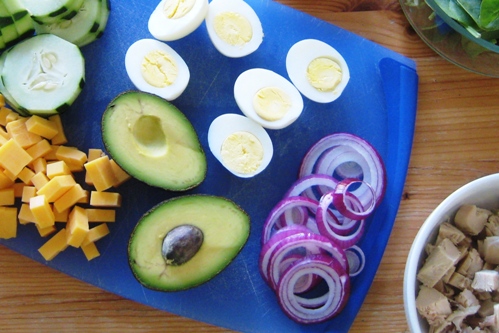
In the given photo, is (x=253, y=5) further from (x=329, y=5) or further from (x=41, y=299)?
(x=41, y=299)

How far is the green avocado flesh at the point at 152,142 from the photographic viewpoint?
1680mm

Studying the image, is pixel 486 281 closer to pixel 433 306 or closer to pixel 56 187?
pixel 433 306

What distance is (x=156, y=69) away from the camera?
1.83 metres

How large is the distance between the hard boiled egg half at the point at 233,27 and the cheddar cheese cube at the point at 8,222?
829mm

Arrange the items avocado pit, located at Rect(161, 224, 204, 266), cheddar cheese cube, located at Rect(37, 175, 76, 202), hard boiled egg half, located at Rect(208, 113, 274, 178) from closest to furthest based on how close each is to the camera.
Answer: avocado pit, located at Rect(161, 224, 204, 266) → cheddar cheese cube, located at Rect(37, 175, 76, 202) → hard boiled egg half, located at Rect(208, 113, 274, 178)

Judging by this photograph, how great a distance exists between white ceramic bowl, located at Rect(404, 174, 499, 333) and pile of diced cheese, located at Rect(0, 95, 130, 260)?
3.01 ft

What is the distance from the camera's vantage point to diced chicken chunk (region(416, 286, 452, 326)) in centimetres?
165

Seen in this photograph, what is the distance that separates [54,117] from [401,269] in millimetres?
1249

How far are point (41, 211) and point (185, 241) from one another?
1.47 ft

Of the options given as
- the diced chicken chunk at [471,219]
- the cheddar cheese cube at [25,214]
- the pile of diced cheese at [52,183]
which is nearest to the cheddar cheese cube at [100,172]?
the pile of diced cheese at [52,183]

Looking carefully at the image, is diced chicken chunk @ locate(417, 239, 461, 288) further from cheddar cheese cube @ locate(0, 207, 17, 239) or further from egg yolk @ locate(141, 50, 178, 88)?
cheddar cheese cube @ locate(0, 207, 17, 239)

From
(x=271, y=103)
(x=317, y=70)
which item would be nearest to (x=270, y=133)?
(x=271, y=103)

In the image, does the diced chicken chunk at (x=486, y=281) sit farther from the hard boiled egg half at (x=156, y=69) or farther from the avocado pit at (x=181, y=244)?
the hard boiled egg half at (x=156, y=69)

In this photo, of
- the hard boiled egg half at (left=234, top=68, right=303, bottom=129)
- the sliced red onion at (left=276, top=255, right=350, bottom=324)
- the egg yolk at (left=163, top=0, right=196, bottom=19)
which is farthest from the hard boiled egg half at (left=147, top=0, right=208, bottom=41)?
the sliced red onion at (left=276, top=255, right=350, bottom=324)
